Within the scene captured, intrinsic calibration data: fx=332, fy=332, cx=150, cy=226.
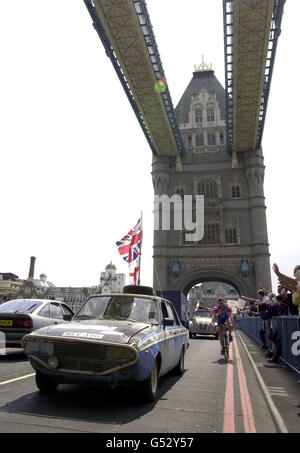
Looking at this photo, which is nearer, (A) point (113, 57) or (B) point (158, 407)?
(B) point (158, 407)

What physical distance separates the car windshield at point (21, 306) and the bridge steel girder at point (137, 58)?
2257 cm

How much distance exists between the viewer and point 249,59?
27.7 metres

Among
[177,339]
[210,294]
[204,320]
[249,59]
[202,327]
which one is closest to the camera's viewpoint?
[177,339]

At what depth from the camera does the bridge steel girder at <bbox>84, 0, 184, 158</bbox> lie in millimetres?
24531

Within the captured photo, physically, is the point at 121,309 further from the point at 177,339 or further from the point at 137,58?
the point at 137,58

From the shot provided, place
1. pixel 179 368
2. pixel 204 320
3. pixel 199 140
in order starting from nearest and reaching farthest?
pixel 179 368, pixel 204 320, pixel 199 140

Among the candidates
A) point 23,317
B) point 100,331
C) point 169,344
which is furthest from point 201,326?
point 100,331

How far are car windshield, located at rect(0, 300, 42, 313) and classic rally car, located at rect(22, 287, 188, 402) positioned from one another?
13.5 feet

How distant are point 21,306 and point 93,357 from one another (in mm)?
5884

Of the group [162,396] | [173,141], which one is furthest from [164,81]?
[162,396]

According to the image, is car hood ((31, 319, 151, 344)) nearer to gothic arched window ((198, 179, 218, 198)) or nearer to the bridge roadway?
the bridge roadway

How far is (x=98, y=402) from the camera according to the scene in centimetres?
487
